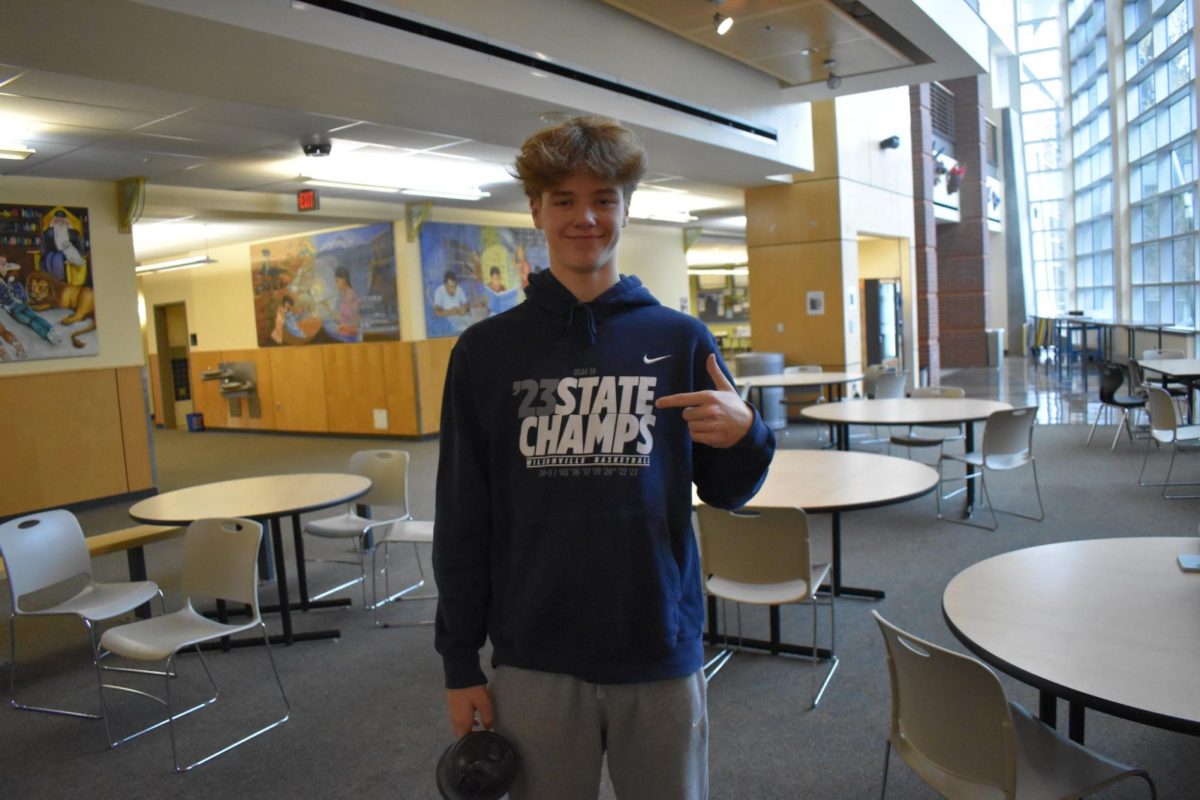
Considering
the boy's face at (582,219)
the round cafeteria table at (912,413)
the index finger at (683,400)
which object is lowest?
the round cafeteria table at (912,413)

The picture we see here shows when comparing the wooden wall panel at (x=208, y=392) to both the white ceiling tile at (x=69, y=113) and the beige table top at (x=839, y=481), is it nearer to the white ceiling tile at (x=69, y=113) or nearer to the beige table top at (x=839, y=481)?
the white ceiling tile at (x=69, y=113)

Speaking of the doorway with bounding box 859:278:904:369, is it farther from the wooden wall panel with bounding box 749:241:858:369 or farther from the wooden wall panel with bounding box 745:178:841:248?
the wooden wall panel with bounding box 745:178:841:248

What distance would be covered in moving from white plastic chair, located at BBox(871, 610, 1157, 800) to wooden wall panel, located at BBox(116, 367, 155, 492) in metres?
8.19

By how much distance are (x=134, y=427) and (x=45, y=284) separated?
1567mm

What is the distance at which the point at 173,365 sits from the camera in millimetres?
14805

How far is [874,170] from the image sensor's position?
37.4ft

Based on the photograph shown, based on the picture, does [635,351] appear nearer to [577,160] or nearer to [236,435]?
[577,160]

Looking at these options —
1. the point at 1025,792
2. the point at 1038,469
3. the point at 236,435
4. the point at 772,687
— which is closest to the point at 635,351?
the point at 1025,792

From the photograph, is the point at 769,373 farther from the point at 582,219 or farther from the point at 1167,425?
the point at 582,219

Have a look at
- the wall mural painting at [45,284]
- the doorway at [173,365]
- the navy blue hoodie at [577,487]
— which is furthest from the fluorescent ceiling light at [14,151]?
the doorway at [173,365]

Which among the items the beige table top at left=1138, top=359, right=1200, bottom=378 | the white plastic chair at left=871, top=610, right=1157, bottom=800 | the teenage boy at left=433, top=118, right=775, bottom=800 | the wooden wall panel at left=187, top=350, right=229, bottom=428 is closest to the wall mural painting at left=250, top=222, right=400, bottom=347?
the wooden wall panel at left=187, top=350, right=229, bottom=428

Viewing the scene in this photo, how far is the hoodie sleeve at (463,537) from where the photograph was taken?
4.66ft

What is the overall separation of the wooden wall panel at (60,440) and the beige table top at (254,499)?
411 centimetres

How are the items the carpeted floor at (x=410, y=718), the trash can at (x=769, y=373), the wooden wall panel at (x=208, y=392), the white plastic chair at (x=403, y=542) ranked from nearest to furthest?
the carpeted floor at (x=410, y=718) < the white plastic chair at (x=403, y=542) < the trash can at (x=769, y=373) < the wooden wall panel at (x=208, y=392)
